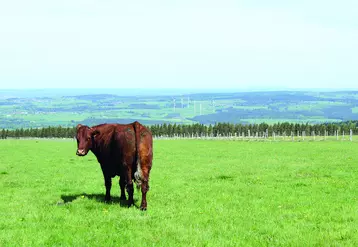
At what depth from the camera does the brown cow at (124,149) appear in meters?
14.9

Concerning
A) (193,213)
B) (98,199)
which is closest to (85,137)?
(98,199)

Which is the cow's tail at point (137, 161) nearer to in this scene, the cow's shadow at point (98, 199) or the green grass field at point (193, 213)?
the green grass field at point (193, 213)

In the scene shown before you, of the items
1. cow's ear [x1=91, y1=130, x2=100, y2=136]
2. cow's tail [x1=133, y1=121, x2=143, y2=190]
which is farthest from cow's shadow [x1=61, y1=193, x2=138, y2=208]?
cow's ear [x1=91, y1=130, x2=100, y2=136]

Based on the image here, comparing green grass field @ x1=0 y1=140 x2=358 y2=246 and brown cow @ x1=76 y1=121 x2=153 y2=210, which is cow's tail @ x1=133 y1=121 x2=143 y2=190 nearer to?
brown cow @ x1=76 y1=121 x2=153 y2=210

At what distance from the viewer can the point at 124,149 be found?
15234mm

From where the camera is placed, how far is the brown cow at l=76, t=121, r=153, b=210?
1494cm

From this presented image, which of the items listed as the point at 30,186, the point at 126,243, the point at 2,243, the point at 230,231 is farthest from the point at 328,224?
the point at 30,186

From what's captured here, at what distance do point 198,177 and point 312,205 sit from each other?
10.2 metres

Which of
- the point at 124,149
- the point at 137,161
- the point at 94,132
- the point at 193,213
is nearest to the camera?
the point at 193,213

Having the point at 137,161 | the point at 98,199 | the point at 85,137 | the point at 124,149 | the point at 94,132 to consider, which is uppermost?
the point at 94,132

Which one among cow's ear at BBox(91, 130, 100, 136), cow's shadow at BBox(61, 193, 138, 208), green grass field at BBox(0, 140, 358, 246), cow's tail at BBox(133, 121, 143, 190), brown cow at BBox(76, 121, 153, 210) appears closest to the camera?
green grass field at BBox(0, 140, 358, 246)

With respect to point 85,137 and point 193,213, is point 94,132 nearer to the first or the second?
point 85,137

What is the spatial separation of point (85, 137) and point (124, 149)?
82.0 inches

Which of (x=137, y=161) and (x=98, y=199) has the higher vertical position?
(x=137, y=161)
